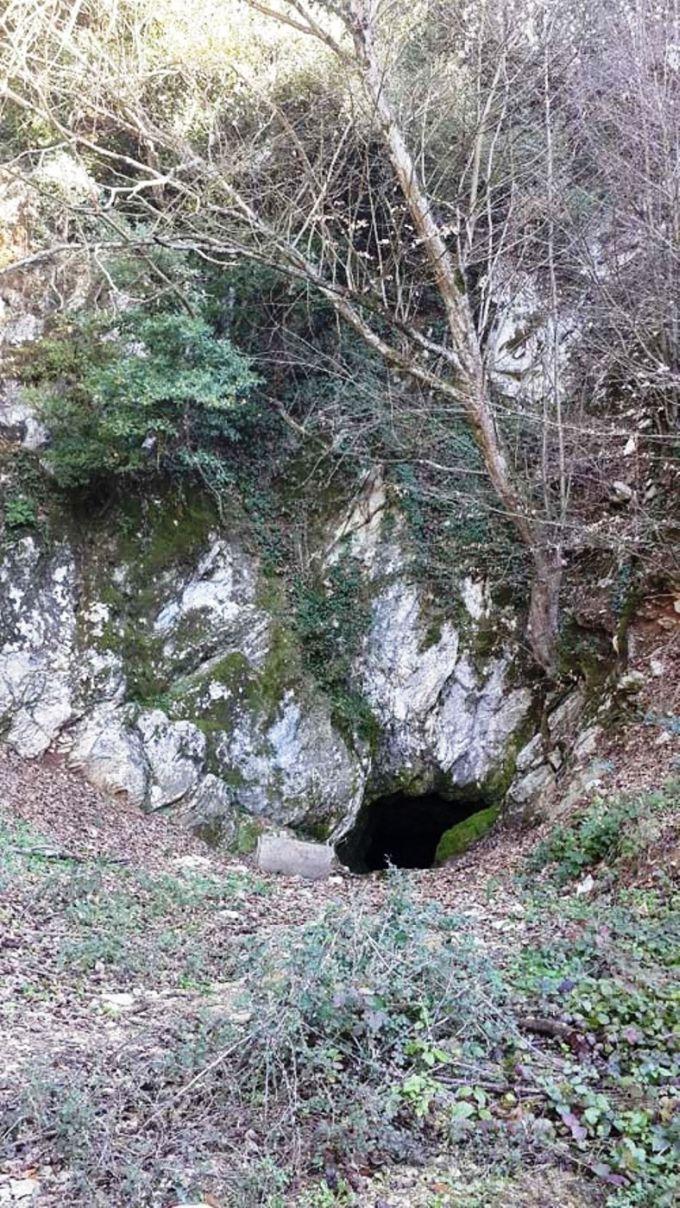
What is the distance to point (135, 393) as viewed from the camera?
27.4 feet

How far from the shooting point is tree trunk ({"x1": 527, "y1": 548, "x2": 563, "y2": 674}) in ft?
27.9

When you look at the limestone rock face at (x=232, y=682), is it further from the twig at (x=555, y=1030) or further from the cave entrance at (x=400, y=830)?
the twig at (x=555, y=1030)

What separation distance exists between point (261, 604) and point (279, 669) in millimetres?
905

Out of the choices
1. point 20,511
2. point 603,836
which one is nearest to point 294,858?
point 603,836

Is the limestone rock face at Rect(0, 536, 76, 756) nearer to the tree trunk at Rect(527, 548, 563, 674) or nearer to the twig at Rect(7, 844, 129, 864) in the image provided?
the twig at Rect(7, 844, 129, 864)

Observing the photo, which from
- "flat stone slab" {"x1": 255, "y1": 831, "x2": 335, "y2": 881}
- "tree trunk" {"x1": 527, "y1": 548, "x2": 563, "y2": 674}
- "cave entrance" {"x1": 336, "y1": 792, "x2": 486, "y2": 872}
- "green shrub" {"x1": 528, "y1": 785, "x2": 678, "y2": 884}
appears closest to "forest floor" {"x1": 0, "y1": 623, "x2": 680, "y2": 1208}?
"green shrub" {"x1": 528, "y1": 785, "x2": 678, "y2": 884}

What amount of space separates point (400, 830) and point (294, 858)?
316 centimetres

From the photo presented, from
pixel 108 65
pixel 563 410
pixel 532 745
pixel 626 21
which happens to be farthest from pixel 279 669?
pixel 626 21

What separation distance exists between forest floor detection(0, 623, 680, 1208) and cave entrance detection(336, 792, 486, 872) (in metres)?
4.51

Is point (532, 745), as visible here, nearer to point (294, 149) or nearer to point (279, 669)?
point (279, 669)

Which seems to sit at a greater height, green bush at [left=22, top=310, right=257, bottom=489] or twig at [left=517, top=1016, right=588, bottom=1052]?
green bush at [left=22, top=310, right=257, bottom=489]

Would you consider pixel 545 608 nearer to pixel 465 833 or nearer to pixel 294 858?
pixel 465 833

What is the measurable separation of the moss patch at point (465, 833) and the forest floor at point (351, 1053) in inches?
144

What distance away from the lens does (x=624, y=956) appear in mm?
3549
